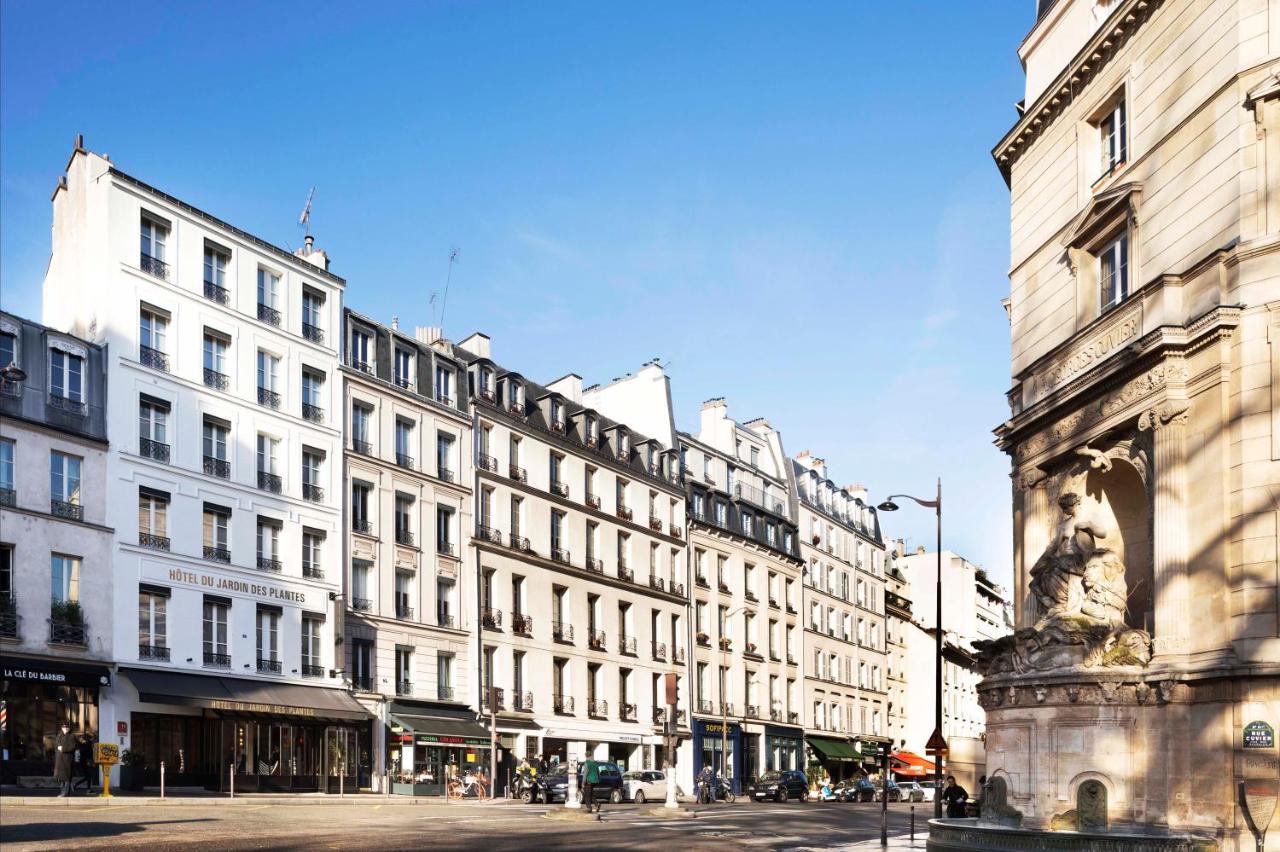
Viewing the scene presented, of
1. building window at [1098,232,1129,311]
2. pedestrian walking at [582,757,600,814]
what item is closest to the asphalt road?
pedestrian walking at [582,757,600,814]

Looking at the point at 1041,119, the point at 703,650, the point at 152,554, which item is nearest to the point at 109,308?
the point at 152,554

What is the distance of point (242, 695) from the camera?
42.2 m

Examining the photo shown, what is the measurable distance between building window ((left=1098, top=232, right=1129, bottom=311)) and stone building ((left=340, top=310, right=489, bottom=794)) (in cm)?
2931

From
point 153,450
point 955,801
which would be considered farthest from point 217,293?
point 955,801

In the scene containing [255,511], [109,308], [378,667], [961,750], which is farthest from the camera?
[961,750]

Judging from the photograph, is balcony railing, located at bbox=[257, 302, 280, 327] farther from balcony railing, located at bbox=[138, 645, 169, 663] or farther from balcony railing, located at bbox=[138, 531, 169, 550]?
balcony railing, located at bbox=[138, 645, 169, 663]

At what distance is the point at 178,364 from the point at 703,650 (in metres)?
34.2

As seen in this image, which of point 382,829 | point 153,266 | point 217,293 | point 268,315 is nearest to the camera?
point 382,829

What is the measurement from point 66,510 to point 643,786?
2147 cm

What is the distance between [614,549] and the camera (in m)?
63.3

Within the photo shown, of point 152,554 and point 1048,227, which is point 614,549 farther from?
point 1048,227

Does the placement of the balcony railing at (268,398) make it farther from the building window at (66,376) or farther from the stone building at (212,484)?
the building window at (66,376)

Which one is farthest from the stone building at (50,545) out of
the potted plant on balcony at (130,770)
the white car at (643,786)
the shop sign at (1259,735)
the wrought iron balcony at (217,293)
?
the shop sign at (1259,735)

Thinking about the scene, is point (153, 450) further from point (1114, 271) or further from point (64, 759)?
point (1114, 271)
